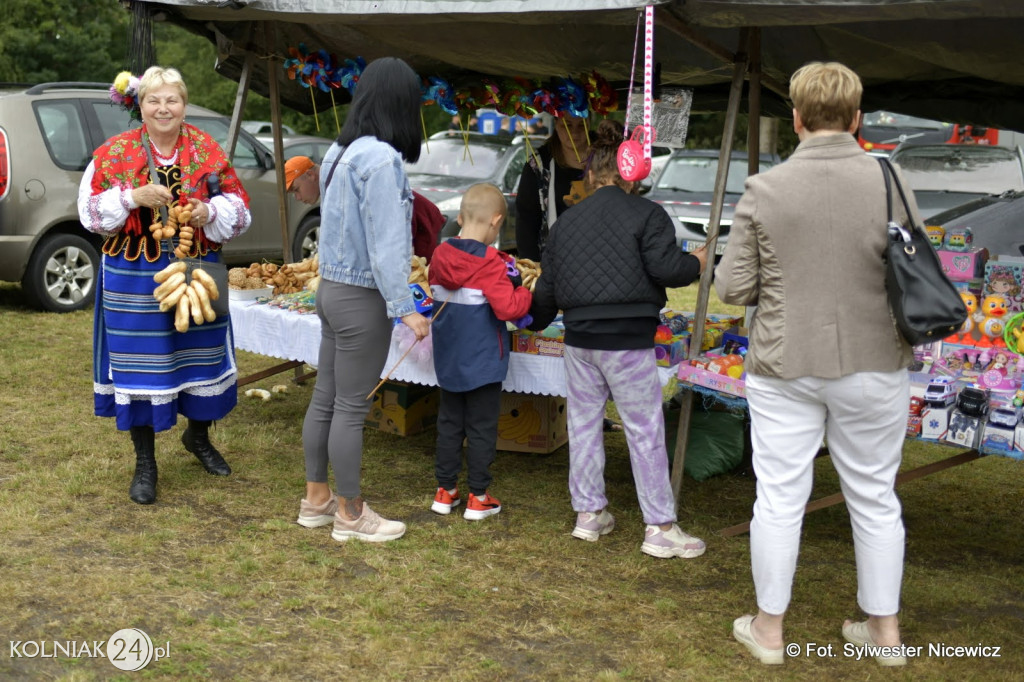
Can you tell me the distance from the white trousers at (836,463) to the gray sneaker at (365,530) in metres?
1.58

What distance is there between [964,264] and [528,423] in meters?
2.22

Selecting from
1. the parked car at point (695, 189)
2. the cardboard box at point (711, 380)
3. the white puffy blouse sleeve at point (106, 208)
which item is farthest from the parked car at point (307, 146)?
the cardboard box at point (711, 380)

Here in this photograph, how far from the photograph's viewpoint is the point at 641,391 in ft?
13.0

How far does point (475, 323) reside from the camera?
430cm

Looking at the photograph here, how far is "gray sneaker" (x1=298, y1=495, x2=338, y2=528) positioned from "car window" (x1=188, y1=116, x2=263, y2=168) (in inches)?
245

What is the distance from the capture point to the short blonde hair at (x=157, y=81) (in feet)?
13.7

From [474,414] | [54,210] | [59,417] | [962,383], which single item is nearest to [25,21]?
[54,210]

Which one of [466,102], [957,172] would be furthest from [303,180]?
[957,172]

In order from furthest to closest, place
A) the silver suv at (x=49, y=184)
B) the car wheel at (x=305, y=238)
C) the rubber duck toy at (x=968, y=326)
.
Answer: the car wheel at (x=305, y=238)
the silver suv at (x=49, y=184)
the rubber duck toy at (x=968, y=326)

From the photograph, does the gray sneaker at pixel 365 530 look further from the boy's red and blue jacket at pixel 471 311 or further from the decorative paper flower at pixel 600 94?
the decorative paper flower at pixel 600 94

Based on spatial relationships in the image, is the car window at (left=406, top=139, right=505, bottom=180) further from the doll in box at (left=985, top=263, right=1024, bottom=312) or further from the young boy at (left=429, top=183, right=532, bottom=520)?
the doll in box at (left=985, top=263, right=1024, bottom=312)

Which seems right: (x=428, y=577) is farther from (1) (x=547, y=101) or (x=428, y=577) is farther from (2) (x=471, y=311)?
(1) (x=547, y=101)

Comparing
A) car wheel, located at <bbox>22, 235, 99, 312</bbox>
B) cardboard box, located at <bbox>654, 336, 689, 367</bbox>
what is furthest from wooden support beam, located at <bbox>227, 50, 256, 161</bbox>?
car wheel, located at <bbox>22, 235, 99, 312</bbox>

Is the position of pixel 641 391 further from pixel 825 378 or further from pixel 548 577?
pixel 825 378
